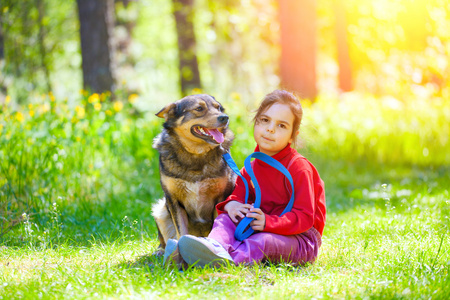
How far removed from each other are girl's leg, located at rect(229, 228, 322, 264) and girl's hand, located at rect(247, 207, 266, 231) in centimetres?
6

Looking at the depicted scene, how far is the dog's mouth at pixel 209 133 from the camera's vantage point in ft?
13.1

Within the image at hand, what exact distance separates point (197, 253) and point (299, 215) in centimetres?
81

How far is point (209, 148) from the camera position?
13.5 ft

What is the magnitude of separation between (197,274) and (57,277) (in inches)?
40.9

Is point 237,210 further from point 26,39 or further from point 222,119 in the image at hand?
point 26,39

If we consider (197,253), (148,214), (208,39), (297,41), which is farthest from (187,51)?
(197,253)

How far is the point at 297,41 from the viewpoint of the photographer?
34.2 feet

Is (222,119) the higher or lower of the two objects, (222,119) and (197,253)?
the higher

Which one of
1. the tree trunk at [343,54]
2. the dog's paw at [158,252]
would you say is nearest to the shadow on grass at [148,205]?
the dog's paw at [158,252]

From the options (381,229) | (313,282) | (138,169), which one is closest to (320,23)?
(138,169)

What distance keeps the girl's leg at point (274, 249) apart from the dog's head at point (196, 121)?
0.96 meters

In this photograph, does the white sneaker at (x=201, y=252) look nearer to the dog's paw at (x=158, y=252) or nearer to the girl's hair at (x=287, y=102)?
the dog's paw at (x=158, y=252)

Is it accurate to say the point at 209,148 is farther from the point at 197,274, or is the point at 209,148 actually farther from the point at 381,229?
the point at 381,229

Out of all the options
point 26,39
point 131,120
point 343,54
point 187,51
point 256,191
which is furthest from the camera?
point 343,54
